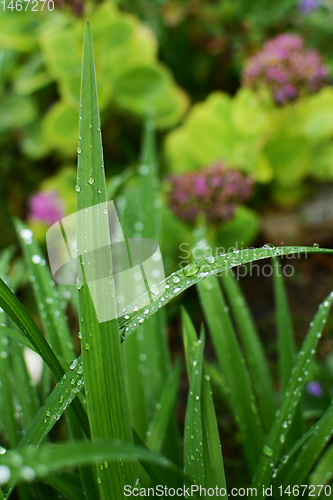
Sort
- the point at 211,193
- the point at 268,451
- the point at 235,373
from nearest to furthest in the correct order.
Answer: the point at 268,451 → the point at 235,373 → the point at 211,193

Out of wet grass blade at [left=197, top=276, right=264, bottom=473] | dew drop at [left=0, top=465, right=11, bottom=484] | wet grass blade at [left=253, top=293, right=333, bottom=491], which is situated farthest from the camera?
wet grass blade at [left=197, top=276, right=264, bottom=473]

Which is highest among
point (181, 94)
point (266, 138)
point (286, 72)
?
point (181, 94)

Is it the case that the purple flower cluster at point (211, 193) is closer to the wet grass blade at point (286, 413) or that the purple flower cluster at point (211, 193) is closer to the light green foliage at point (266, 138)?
the light green foliage at point (266, 138)

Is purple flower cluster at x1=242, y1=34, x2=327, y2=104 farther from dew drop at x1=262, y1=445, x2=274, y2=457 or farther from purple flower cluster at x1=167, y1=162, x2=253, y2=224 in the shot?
dew drop at x1=262, y1=445, x2=274, y2=457

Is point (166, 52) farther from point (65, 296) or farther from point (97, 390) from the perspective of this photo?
point (97, 390)

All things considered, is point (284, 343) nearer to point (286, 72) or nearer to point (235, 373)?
point (235, 373)

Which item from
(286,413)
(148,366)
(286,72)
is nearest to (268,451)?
(286,413)

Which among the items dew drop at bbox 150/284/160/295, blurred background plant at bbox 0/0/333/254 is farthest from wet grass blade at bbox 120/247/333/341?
blurred background plant at bbox 0/0/333/254
